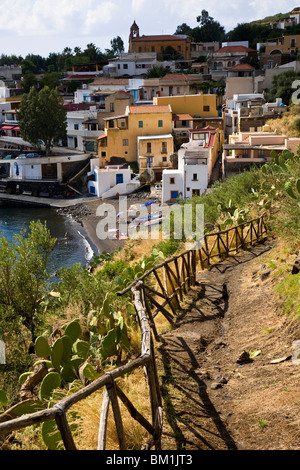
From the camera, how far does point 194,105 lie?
165 ft

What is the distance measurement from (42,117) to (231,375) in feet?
148

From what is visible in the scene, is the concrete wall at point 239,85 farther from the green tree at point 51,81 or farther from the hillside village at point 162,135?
the green tree at point 51,81

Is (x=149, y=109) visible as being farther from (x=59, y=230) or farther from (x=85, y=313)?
(x=85, y=313)

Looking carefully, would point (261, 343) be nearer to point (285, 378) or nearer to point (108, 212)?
point (285, 378)

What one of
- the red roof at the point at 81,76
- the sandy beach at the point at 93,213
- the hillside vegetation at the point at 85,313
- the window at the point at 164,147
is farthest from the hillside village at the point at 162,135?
the hillside vegetation at the point at 85,313

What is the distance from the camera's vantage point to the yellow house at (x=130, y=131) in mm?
46938

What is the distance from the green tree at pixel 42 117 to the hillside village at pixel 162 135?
2.12 meters

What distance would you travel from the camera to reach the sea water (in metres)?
31.5

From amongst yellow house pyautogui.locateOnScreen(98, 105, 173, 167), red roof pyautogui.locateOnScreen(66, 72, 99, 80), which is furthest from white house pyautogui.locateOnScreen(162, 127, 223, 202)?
red roof pyautogui.locateOnScreen(66, 72, 99, 80)

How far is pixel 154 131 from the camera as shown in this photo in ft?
155

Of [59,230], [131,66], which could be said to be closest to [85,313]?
[59,230]
